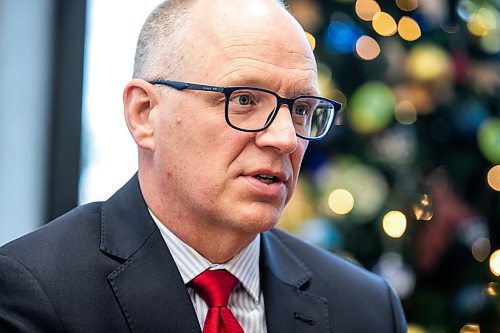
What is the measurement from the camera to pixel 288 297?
168cm

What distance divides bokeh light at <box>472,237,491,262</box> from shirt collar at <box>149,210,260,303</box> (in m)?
1.12

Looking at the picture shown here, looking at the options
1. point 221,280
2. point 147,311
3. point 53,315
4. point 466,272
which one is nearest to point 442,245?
point 466,272

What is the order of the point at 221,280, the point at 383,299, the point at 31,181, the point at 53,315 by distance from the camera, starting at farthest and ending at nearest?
the point at 31,181 → the point at 383,299 → the point at 221,280 → the point at 53,315

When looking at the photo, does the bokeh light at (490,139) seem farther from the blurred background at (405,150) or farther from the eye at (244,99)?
the eye at (244,99)

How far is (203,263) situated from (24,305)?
0.35m

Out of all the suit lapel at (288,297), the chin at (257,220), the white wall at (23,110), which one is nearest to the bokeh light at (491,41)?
the suit lapel at (288,297)

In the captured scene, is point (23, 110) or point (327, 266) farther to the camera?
point (23, 110)

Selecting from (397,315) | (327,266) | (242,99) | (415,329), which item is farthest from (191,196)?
(415,329)

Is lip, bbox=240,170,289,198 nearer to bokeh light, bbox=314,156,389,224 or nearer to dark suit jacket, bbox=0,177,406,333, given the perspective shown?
dark suit jacket, bbox=0,177,406,333

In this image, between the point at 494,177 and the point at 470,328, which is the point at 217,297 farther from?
the point at 494,177

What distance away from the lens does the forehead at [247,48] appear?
1484 mm

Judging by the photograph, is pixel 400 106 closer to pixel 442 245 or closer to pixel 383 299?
pixel 442 245

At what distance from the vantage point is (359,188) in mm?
2588

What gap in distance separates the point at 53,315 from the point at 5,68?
1.49m
